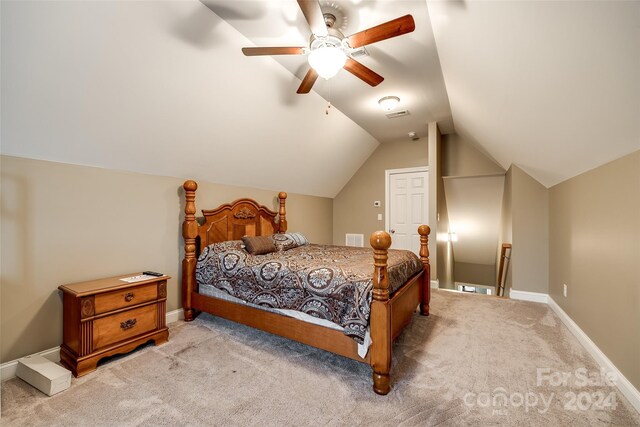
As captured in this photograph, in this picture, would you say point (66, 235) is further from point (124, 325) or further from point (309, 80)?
point (309, 80)

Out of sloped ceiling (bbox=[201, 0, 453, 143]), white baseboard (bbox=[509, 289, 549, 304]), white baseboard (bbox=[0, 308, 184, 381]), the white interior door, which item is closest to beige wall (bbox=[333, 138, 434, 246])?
the white interior door

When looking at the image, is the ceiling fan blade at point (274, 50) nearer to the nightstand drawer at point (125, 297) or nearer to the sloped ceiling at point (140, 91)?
the sloped ceiling at point (140, 91)

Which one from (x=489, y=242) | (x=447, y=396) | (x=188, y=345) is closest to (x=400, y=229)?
(x=489, y=242)

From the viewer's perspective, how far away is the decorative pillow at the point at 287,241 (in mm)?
3553

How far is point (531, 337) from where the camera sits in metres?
2.64

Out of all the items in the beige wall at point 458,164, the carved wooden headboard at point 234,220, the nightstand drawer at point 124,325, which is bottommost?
the nightstand drawer at point 124,325

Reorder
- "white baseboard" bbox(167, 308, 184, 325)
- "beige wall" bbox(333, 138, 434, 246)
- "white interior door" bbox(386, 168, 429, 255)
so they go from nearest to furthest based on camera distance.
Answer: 1. "white baseboard" bbox(167, 308, 184, 325)
2. "white interior door" bbox(386, 168, 429, 255)
3. "beige wall" bbox(333, 138, 434, 246)

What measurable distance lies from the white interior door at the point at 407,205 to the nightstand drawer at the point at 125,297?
4187 millimetres

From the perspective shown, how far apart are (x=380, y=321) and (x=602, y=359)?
1822 millimetres

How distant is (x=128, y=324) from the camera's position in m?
2.22

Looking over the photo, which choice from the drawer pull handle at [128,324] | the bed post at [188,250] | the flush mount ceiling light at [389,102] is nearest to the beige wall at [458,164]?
the flush mount ceiling light at [389,102]

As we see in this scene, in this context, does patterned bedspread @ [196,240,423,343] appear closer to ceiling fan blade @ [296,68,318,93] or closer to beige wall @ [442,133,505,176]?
ceiling fan blade @ [296,68,318,93]

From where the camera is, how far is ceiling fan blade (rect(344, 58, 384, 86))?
7.22 feet

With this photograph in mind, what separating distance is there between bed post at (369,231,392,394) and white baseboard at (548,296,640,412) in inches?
58.2
